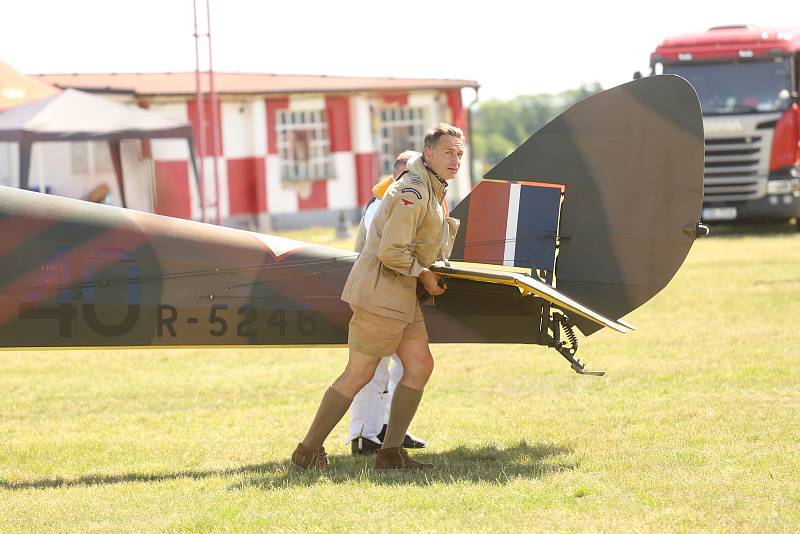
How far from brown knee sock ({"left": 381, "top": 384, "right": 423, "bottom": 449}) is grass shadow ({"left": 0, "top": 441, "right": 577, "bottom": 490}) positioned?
0.61 feet

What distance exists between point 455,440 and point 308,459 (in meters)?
1.13

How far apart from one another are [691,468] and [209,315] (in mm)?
2682

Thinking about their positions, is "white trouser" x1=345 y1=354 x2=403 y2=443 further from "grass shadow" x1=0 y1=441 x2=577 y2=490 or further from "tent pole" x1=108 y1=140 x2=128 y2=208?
"tent pole" x1=108 y1=140 x2=128 y2=208

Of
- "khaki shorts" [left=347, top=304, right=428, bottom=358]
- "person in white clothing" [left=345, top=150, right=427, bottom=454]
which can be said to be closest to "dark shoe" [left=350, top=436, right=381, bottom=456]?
"person in white clothing" [left=345, top=150, right=427, bottom=454]

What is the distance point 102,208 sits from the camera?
6656 mm

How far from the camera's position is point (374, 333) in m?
6.08

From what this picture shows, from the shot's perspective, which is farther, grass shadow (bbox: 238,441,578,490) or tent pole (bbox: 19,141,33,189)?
tent pole (bbox: 19,141,33,189)

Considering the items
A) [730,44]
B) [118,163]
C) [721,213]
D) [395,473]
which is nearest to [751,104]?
[730,44]

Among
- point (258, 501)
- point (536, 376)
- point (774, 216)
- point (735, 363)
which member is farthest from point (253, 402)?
point (774, 216)

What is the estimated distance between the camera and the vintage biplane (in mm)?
6461

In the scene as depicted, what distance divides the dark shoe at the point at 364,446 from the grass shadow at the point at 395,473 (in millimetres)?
152

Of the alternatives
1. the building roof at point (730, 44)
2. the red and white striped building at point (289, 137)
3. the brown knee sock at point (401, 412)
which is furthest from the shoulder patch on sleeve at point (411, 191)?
the red and white striped building at point (289, 137)

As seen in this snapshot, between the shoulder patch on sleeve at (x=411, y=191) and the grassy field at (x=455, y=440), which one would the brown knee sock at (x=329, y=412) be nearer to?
the grassy field at (x=455, y=440)

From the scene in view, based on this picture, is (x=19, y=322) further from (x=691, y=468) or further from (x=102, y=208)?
(x=691, y=468)
